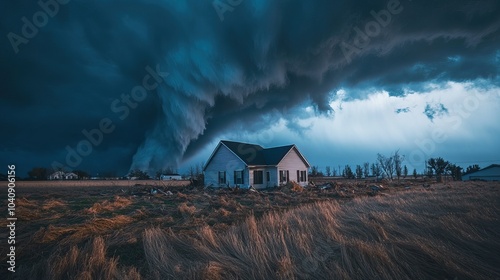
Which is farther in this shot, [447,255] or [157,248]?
[157,248]

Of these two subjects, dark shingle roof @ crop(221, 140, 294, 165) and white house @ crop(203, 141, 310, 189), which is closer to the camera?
white house @ crop(203, 141, 310, 189)

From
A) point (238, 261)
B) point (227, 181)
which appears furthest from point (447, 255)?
point (227, 181)

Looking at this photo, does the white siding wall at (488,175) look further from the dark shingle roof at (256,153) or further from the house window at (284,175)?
the dark shingle roof at (256,153)

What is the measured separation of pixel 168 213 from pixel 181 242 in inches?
209

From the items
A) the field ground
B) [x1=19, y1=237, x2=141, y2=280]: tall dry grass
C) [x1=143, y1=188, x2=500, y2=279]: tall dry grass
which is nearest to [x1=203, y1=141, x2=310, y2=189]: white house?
the field ground

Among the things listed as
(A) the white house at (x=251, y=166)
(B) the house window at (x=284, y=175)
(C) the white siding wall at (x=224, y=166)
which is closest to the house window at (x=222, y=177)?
(A) the white house at (x=251, y=166)

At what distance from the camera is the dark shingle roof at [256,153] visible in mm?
30325

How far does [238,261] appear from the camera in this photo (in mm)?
4523

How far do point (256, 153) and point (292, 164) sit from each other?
543 centimetres

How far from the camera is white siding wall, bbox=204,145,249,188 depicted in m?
29.2

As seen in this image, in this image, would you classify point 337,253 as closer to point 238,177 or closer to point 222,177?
point 238,177

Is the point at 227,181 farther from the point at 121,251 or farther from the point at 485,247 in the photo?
the point at 485,247

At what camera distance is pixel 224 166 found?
3111cm

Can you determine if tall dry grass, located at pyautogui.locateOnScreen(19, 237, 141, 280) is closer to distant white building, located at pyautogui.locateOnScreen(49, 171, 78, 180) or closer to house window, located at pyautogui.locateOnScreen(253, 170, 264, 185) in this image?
house window, located at pyautogui.locateOnScreen(253, 170, 264, 185)
